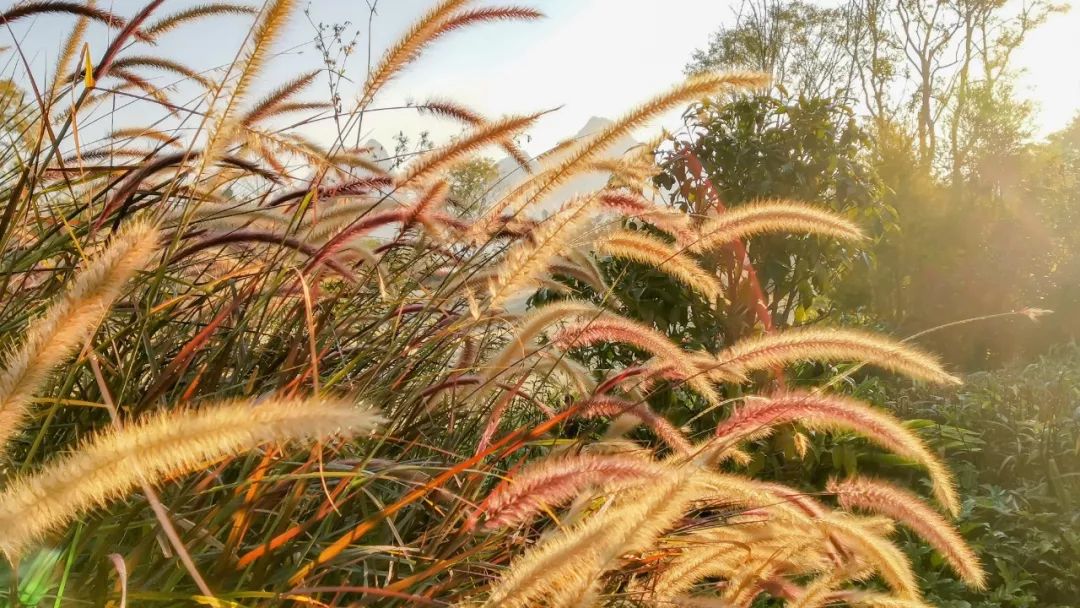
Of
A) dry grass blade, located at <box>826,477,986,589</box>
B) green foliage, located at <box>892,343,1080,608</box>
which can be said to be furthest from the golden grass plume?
green foliage, located at <box>892,343,1080,608</box>

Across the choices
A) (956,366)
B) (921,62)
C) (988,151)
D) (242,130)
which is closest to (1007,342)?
(956,366)

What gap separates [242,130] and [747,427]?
1132mm

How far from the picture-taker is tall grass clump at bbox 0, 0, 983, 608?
112 centimetres

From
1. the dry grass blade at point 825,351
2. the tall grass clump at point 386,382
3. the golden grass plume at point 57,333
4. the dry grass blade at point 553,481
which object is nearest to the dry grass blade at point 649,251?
the tall grass clump at point 386,382

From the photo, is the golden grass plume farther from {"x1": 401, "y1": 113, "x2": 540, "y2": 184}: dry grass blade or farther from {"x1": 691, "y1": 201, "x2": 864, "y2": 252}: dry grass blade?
{"x1": 691, "y1": 201, "x2": 864, "y2": 252}: dry grass blade

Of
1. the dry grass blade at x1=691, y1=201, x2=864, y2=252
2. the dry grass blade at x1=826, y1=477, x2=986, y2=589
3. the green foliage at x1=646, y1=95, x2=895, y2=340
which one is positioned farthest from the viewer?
the green foliage at x1=646, y1=95, x2=895, y2=340

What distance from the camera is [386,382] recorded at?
1.74 metres

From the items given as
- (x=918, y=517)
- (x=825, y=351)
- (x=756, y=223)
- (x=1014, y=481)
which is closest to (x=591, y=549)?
(x=825, y=351)

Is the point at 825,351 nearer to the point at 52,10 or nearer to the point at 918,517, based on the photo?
the point at 918,517

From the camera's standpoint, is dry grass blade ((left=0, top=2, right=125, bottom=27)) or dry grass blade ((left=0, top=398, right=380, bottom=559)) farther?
dry grass blade ((left=0, top=2, right=125, bottom=27))

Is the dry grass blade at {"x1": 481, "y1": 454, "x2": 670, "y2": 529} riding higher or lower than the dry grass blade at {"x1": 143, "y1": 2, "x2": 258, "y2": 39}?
lower

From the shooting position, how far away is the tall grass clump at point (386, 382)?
1.12 m

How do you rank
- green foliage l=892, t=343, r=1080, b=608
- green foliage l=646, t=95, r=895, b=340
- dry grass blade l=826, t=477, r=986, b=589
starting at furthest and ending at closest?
green foliage l=646, t=95, r=895, b=340 → green foliage l=892, t=343, r=1080, b=608 → dry grass blade l=826, t=477, r=986, b=589

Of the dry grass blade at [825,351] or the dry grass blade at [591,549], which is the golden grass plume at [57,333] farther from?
the dry grass blade at [825,351]
